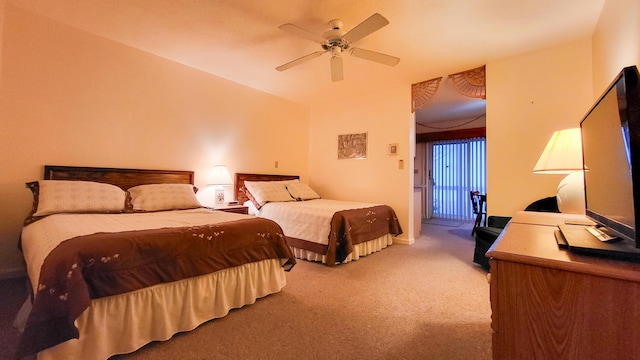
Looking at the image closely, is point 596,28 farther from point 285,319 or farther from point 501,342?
point 285,319

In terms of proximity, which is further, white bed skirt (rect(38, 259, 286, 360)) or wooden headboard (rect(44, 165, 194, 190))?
wooden headboard (rect(44, 165, 194, 190))

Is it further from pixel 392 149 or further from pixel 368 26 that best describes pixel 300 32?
pixel 392 149

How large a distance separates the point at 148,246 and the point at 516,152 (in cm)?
368

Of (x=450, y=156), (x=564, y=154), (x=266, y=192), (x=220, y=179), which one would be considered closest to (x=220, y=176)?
(x=220, y=179)

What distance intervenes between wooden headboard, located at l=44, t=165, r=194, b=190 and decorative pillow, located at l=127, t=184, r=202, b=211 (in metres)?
0.17

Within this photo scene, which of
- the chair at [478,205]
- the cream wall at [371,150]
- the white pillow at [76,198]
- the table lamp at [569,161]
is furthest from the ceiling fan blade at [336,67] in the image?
the chair at [478,205]

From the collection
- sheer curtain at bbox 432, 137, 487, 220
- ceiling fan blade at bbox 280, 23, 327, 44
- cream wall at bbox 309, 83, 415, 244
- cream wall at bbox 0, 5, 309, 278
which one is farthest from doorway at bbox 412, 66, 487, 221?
cream wall at bbox 0, 5, 309, 278

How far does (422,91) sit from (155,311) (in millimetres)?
3932

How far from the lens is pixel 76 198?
226 centimetres

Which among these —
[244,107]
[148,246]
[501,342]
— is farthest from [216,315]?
[244,107]

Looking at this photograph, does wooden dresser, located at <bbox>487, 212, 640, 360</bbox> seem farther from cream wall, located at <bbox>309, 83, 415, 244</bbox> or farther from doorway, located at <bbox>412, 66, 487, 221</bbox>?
doorway, located at <bbox>412, 66, 487, 221</bbox>

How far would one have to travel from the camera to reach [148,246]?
4.89 feet

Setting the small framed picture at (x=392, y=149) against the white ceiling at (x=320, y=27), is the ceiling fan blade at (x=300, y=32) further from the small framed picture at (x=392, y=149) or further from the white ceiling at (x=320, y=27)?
the small framed picture at (x=392, y=149)

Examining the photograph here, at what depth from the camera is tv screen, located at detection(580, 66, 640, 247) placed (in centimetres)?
70
